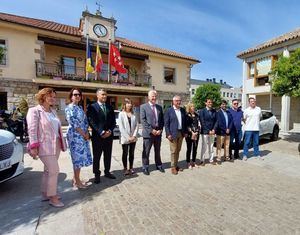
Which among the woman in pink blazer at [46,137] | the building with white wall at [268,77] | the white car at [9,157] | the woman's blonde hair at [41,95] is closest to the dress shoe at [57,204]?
the woman in pink blazer at [46,137]

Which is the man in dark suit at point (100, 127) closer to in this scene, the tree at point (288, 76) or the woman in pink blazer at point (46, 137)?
the woman in pink blazer at point (46, 137)

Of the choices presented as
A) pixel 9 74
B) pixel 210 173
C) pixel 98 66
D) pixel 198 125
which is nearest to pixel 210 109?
pixel 198 125

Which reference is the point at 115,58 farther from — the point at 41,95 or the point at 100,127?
the point at 41,95

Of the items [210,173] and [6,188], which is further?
[210,173]

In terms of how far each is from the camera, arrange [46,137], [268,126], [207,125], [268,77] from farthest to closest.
Result: [268,77], [268,126], [207,125], [46,137]

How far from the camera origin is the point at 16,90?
12703 mm

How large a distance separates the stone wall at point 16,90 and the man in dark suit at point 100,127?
1053 centimetres

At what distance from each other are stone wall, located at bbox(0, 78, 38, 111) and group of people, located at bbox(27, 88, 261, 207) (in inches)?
402

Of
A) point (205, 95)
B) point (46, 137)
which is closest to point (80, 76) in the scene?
point (46, 137)

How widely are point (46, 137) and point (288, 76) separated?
29.3 feet

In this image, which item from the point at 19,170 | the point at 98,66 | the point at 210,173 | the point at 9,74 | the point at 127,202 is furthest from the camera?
the point at 98,66

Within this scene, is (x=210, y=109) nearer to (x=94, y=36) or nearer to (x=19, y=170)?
(x=19, y=170)

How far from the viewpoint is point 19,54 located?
12750mm

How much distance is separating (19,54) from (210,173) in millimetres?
12806
